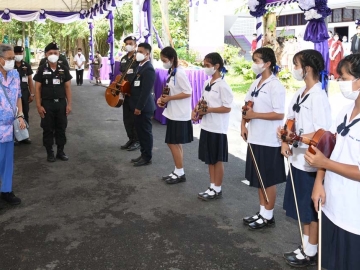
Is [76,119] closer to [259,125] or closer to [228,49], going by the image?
[259,125]

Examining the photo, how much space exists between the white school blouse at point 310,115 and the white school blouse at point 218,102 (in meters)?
1.23

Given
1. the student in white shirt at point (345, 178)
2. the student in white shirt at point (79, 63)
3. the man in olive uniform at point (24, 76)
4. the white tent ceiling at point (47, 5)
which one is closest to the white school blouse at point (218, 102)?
the student in white shirt at point (345, 178)

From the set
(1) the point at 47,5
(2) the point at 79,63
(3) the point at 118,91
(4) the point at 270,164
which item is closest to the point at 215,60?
(4) the point at 270,164

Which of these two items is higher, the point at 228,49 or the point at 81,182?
the point at 228,49

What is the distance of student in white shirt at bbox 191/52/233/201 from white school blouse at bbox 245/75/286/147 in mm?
643

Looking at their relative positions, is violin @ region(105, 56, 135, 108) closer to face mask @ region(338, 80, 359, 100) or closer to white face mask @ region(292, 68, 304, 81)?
white face mask @ region(292, 68, 304, 81)

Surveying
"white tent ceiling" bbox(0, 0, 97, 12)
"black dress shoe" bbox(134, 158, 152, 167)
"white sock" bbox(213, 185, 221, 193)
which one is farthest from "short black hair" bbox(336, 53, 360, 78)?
"white tent ceiling" bbox(0, 0, 97, 12)

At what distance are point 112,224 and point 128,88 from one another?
275 cm

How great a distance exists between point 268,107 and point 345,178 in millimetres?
1614

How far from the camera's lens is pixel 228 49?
19.5 meters

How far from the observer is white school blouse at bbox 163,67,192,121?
5.14 m

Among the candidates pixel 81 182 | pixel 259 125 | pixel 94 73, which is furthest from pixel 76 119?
pixel 94 73

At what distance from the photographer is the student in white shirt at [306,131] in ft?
10.0

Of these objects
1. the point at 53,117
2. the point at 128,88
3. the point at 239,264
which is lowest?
the point at 239,264
